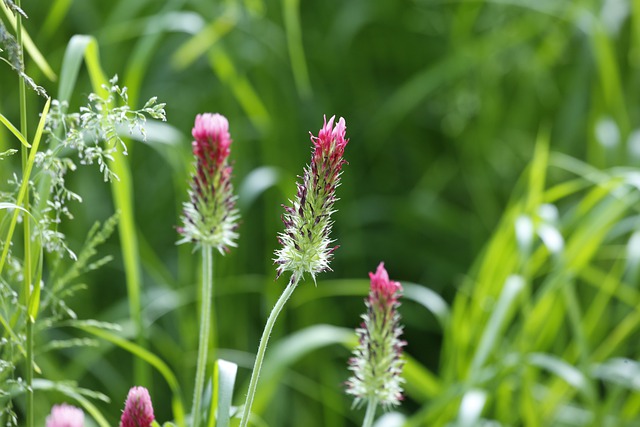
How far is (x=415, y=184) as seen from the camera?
220cm

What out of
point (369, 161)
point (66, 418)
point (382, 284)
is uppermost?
point (369, 161)

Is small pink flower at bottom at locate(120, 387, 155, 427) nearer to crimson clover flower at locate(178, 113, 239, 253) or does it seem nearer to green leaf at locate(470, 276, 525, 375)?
crimson clover flower at locate(178, 113, 239, 253)

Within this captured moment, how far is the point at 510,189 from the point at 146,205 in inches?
33.4

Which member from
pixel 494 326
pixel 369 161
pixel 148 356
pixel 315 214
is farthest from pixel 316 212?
pixel 369 161

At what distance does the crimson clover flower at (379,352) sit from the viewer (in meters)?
0.69

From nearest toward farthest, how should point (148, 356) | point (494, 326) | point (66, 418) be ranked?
1. point (66, 418)
2. point (148, 356)
3. point (494, 326)

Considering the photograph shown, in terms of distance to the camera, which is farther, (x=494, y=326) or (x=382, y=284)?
(x=494, y=326)

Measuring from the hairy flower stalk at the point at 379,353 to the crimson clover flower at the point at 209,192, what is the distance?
0.13m

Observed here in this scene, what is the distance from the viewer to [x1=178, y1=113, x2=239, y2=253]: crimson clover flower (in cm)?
65

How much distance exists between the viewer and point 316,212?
60cm

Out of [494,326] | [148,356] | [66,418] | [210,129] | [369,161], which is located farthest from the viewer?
[369,161]

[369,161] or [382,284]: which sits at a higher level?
[369,161]

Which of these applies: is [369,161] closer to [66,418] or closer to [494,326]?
[494,326]

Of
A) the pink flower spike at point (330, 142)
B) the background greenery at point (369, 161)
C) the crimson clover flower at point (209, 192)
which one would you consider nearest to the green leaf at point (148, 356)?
the crimson clover flower at point (209, 192)
